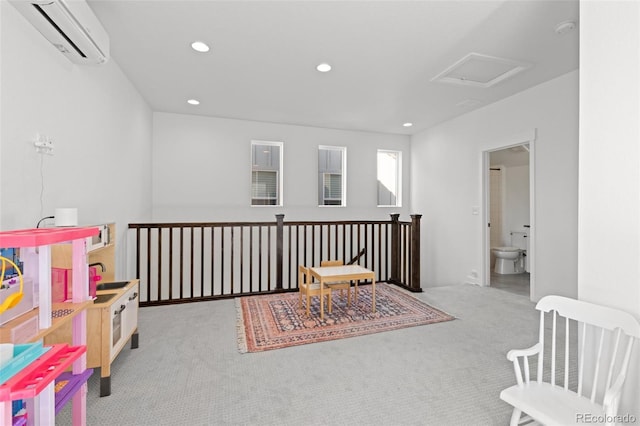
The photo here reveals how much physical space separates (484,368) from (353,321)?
1.25 meters

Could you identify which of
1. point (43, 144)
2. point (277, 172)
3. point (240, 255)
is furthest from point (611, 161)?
point (277, 172)

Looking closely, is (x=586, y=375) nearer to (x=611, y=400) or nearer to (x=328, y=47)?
(x=611, y=400)

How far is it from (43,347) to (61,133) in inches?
69.0

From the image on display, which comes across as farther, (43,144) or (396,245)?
(396,245)

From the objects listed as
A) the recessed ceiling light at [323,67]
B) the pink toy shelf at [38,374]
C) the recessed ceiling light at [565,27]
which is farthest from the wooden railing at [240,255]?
the pink toy shelf at [38,374]

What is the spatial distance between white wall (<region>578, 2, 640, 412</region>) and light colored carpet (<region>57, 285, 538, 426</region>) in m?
0.90

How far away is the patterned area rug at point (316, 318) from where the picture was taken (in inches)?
105

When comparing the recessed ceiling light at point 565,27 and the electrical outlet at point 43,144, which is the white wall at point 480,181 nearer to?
the recessed ceiling light at point 565,27

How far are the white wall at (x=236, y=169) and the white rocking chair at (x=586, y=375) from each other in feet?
14.1

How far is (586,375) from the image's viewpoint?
1593mm

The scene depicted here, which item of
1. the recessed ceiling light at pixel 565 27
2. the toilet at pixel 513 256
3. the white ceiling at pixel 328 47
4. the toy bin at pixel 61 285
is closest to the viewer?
the toy bin at pixel 61 285

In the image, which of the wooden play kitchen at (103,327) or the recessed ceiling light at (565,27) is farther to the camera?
the recessed ceiling light at (565,27)

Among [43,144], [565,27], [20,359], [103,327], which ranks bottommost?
[103,327]

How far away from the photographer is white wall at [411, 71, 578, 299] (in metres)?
3.40
